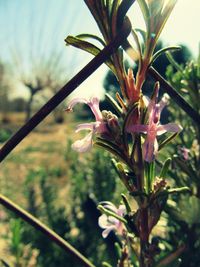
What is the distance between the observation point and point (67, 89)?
1.30ft

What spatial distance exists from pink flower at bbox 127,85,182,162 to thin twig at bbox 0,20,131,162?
9 centimetres

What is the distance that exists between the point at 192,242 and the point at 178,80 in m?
0.39

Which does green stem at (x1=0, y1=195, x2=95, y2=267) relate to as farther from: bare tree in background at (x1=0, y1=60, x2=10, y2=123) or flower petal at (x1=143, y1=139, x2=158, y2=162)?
bare tree in background at (x1=0, y1=60, x2=10, y2=123)

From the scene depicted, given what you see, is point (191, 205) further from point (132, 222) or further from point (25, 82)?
point (25, 82)

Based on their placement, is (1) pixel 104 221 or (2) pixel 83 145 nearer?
(2) pixel 83 145

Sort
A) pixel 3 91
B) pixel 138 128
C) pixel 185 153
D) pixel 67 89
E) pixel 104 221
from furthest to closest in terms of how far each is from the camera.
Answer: pixel 3 91
pixel 185 153
pixel 104 221
pixel 138 128
pixel 67 89

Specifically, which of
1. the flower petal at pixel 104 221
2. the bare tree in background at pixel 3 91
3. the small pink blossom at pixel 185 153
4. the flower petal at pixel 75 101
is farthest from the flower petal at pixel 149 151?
the bare tree in background at pixel 3 91

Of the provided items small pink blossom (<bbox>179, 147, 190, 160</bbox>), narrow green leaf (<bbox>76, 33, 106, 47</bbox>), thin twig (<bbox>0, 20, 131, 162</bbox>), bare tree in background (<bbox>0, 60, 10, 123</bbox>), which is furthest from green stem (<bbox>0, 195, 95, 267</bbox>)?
bare tree in background (<bbox>0, 60, 10, 123</bbox>)

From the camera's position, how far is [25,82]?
26594 millimetres

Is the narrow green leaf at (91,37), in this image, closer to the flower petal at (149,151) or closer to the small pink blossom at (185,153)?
the flower petal at (149,151)

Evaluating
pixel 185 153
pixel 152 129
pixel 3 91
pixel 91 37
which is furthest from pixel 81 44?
pixel 3 91

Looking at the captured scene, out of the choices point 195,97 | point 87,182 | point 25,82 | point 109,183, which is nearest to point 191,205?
point 195,97

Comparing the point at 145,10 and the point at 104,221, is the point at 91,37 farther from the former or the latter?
the point at 104,221

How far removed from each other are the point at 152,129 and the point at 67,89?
0.13 m
